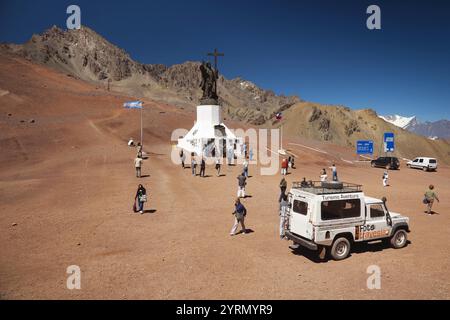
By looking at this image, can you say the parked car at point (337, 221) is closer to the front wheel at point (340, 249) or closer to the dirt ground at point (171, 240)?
the front wheel at point (340, 249)

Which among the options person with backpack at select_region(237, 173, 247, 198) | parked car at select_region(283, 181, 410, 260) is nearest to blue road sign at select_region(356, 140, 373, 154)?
person with backpack at select_region(237, 173, 247, 198)

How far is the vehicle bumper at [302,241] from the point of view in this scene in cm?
1041

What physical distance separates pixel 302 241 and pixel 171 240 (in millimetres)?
5088

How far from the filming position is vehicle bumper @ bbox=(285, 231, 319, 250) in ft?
34.1

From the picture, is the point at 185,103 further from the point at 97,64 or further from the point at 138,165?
the point at 138,165

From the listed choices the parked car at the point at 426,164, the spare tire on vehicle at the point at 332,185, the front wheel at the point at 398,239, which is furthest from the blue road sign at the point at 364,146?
the spare tire on vehicle at the point at 332,185

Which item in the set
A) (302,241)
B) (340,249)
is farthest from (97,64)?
(340,249)

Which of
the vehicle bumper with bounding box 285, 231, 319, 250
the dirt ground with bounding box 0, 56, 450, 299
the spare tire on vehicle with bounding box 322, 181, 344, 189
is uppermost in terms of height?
the spare tire on vehicle with bounding box 322, 181, 344, 189

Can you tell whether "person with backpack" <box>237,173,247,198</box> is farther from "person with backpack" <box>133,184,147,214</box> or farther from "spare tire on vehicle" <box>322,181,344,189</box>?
"spare tire on vehicle" <box>322,181,344,189</box>

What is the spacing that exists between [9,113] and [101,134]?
1369cm

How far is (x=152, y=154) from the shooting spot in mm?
35562

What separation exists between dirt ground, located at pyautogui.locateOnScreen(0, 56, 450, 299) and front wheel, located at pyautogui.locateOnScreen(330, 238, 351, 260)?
25cm

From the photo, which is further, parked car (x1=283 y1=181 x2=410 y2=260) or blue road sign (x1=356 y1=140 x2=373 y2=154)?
blue road sign (x1=356 y1=140 x2=373 y2=154)
